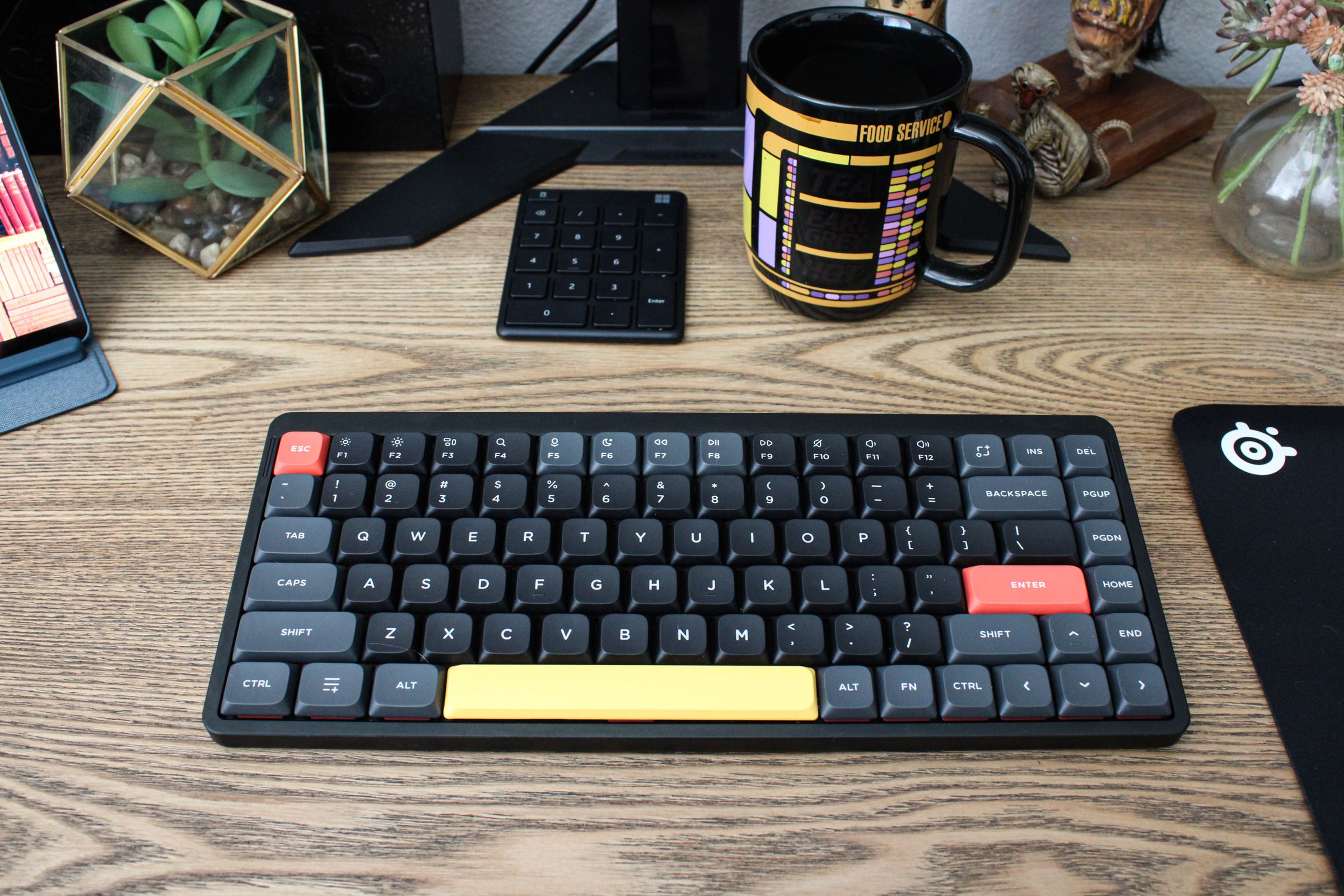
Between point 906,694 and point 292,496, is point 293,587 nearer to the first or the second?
point 292,496

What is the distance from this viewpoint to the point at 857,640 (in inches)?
15.8

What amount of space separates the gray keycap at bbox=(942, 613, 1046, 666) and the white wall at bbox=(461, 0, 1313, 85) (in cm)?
51

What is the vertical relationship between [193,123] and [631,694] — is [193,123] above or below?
above

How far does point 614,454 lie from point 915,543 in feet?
0.46

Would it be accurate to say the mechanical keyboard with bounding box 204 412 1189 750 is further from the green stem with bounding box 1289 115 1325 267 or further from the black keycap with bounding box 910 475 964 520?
the green stem with bounding box 1289 115 1325 267

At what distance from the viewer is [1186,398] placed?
52cm

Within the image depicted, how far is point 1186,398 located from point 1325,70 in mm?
173

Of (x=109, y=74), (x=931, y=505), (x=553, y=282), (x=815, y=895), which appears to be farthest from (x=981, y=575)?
(x=109, y=74)

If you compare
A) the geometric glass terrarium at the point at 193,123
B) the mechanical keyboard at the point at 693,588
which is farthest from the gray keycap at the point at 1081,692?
the geometric glass terrarium at the point at 193,123

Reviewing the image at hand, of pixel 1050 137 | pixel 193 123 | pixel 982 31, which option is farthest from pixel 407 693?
pixel 982 31

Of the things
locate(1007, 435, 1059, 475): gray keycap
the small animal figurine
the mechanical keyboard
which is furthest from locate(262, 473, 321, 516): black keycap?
the small animal figurine

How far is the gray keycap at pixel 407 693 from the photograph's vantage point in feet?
1.27

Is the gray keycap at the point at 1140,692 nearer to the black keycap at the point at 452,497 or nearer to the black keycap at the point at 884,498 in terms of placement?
the black keycap at the point at 884,498

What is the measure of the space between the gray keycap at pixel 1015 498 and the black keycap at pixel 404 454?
0.82 ft
